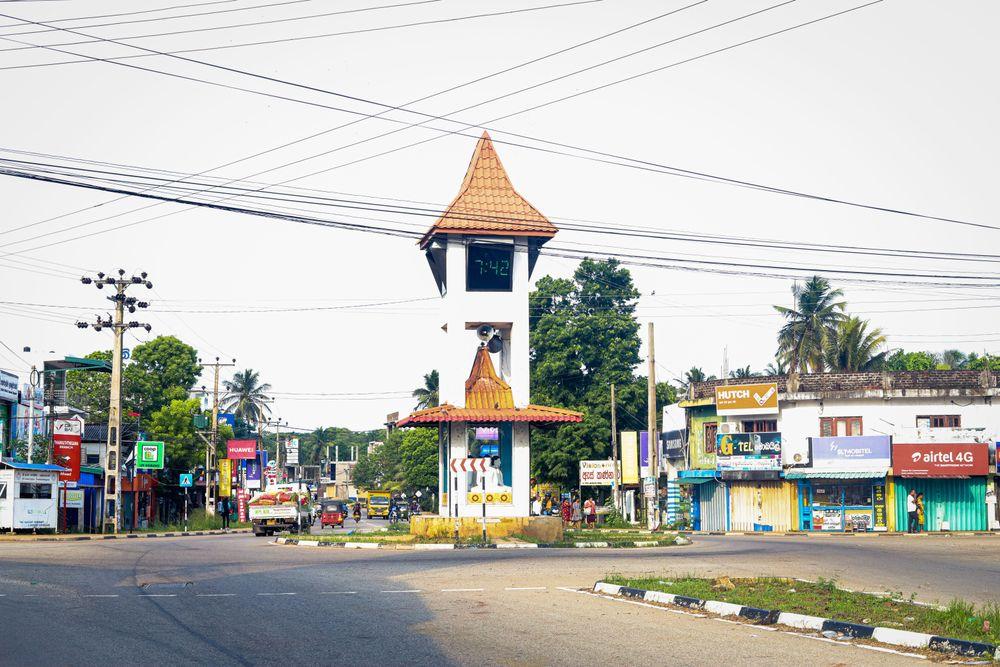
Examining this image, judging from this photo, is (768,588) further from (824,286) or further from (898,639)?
(824,286)

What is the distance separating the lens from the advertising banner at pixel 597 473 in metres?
61.2

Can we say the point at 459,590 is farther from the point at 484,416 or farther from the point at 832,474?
the point at 832,474

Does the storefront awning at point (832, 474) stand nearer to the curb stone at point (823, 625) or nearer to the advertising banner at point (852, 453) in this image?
the advertising banner at point (852, 453)

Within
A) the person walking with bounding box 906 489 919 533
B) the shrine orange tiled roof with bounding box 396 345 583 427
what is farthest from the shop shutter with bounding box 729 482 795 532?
the shrine orange tiled roof with bounding box 396 345 583 427

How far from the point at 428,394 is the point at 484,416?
78.4 m

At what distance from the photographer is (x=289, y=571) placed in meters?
23.0

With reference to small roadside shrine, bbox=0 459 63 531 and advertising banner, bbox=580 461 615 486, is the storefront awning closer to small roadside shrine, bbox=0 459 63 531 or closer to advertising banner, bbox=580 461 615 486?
advertising banner, bbox=580 461 615 486

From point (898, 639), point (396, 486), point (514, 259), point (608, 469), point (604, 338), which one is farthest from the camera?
point (396, 486)

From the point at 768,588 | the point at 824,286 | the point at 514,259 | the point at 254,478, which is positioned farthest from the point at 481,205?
the point at 254,478

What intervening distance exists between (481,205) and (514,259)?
238 cm

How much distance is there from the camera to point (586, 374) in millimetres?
74125

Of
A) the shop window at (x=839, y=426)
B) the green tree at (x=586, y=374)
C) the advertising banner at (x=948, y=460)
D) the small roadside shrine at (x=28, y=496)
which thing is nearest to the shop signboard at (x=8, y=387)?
the small roadside shrine at (x=28, y=496)

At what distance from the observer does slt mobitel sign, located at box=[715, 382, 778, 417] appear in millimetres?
56906

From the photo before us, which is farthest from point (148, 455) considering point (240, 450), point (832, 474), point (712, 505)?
point (832, 474)
